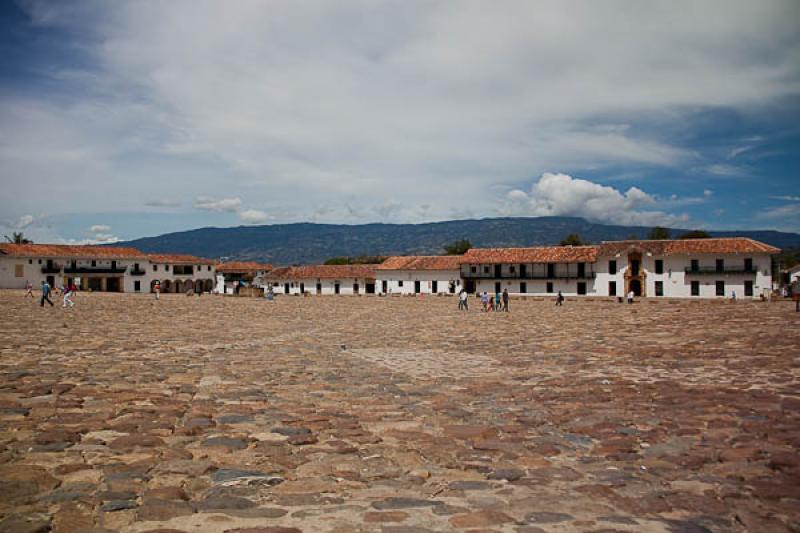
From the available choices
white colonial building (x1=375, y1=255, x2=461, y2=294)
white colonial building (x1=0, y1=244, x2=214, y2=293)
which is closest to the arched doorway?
white colonial building (x1=375, y1=255, x2=461, y2=294)

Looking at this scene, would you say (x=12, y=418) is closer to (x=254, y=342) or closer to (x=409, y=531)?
(x=409, y=531)

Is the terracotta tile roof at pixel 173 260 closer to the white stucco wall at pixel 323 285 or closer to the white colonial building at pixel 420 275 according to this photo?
the white stucco wall at pixel 323 285

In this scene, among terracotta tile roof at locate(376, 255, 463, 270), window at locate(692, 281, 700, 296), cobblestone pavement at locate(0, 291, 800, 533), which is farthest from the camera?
terracotta tile roof at locate(376, 255, 463, 270)

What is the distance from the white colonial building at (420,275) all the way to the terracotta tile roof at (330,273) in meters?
1.95

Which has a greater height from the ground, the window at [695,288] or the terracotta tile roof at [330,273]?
the terracotta tile roof at [330,273]

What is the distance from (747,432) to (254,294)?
52.0 metres

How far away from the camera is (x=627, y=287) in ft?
178

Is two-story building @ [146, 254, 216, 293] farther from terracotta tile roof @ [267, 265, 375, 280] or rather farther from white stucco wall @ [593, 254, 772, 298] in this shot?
white stucco wall @ [593, 254, 772, 298]

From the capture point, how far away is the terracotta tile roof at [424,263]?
2488 inches

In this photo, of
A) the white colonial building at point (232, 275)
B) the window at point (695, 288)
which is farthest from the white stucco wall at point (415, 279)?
the window at point (695, 288)

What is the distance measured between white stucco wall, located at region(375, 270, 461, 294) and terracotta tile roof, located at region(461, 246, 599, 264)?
9.33ft

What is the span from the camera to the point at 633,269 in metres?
54.5

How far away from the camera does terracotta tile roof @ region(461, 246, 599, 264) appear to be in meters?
56.0

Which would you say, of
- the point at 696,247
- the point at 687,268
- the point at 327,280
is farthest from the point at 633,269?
the point at 327,280
